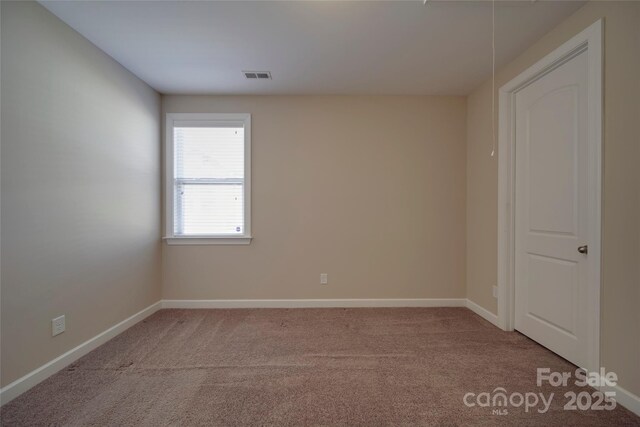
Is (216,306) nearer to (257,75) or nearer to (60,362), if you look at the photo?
(60,362)

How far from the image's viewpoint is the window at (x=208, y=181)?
3.40m

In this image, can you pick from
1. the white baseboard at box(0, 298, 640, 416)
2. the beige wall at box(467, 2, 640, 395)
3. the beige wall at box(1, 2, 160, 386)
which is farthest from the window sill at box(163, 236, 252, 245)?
the beige wall at box(467, 2, 640, 395)

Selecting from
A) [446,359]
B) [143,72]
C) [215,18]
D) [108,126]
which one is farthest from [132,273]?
[446,359]

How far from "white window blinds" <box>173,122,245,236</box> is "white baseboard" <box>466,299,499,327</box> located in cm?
286

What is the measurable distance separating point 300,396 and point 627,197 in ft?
7.58

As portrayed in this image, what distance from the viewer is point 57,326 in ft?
6.81

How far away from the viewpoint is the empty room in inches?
68.2

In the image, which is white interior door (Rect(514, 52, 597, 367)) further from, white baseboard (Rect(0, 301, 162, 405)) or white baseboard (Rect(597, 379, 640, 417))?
white baseboard (Rect(0, 301, 162, 405))

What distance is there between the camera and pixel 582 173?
203 centimetres

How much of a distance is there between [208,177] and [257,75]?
132 cm

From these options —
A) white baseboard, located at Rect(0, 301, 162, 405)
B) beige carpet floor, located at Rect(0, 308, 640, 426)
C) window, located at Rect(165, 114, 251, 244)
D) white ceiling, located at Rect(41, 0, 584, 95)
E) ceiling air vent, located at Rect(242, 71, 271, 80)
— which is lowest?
beige carpet floor, located at Rect(0, 308, 640, 426)

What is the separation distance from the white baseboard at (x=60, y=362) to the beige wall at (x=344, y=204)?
67 centimetres

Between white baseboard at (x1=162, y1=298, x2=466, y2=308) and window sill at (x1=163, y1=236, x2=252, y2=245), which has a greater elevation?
window sill at (x1=163, y1=236, x2=252, y2=245)

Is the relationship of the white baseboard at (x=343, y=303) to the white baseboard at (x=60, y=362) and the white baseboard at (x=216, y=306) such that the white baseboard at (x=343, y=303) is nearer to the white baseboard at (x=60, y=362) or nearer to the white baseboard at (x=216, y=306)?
the white baseboard at (x=216, y=306)
